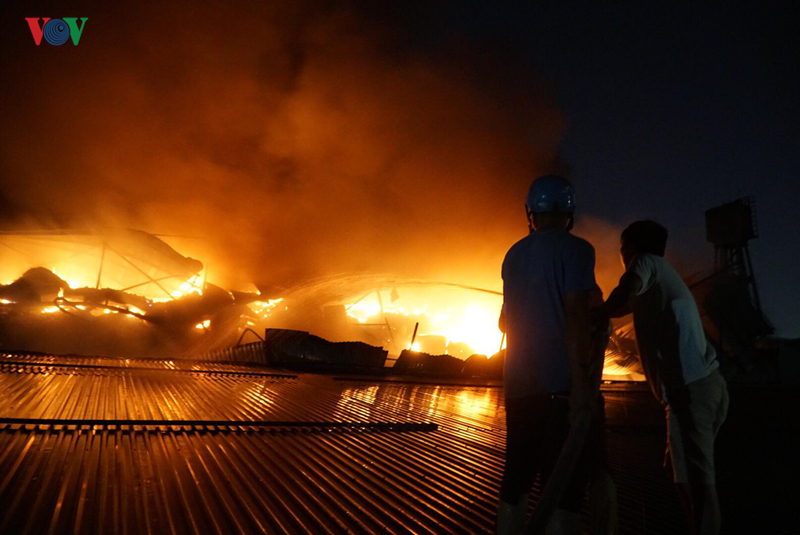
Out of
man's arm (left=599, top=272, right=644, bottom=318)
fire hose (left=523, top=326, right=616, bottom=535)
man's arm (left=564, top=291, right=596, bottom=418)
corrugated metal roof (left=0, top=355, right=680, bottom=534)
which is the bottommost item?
corrugated metal roof (left=0, top=355, right=680, bottom=534)

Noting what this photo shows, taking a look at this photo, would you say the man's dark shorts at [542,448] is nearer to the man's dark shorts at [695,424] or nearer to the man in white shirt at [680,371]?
the man in white shirt at [680,371]

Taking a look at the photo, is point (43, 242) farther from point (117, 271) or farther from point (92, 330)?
point (92, 330)

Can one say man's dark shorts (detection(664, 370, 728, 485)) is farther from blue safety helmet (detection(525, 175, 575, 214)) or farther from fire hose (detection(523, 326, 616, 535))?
blue safety helmet (detection(525, 175, 575, 214))

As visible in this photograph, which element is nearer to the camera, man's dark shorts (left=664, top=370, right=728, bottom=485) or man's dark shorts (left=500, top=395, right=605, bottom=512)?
man's dark shorts (left=500, top=395, right=605, bottom=512)

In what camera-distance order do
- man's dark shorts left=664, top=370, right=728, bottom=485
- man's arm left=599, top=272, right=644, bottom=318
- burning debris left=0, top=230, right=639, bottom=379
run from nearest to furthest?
man's arm left=599, top=272, right=644, bottom=318 < man's dark shorts left=664, top=370, right=728, bottom=485 < burning debris left=0, top=230, right=639, bottom=379

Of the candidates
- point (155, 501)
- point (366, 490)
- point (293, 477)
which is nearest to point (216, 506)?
point (155, 501)

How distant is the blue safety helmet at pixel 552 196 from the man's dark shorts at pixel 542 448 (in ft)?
2.77

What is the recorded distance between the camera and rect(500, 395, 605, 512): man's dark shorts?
5.36 feet

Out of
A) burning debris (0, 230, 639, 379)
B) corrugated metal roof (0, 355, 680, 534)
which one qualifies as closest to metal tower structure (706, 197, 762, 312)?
burning debris (0, 230, 639, 379)

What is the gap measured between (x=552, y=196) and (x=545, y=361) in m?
0.76

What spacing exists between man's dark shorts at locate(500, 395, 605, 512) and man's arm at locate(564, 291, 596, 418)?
0.07 m

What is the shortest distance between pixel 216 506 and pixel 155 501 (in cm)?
28

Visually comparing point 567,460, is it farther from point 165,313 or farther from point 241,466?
point 165,313

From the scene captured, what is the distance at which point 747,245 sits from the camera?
2577 centimetres
